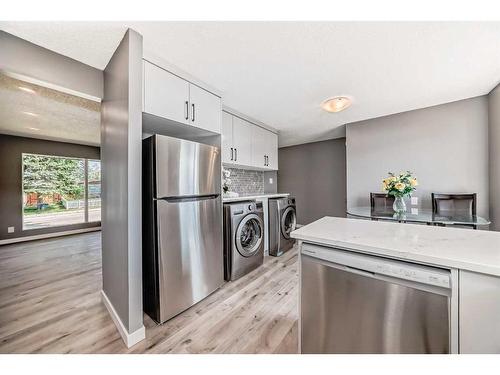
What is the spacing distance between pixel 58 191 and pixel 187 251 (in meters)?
5.00

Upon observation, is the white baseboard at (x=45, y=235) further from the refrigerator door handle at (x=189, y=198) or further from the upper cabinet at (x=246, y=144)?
the refrigerator door handle at (x=189, y=198)

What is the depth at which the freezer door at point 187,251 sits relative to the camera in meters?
1.62

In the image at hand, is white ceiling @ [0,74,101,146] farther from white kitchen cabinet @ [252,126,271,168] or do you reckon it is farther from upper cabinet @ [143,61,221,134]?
white kitchen cabinet @ [252,126,271,168]

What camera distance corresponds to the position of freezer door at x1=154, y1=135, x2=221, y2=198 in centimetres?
160

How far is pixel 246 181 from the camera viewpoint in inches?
158

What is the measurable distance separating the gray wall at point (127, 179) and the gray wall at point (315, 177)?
413 centimetres

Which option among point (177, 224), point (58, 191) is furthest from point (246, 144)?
point (58, 191)

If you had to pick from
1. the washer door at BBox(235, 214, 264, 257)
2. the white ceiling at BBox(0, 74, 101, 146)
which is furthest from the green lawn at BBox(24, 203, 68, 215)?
the washer door at BBox(235, 214, 264, 257)

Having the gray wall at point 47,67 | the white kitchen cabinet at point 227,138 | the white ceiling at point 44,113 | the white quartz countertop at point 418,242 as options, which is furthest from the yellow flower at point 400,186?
the white ceiling at point 44,113

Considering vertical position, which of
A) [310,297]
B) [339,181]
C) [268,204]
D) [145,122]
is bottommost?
[310,297]
